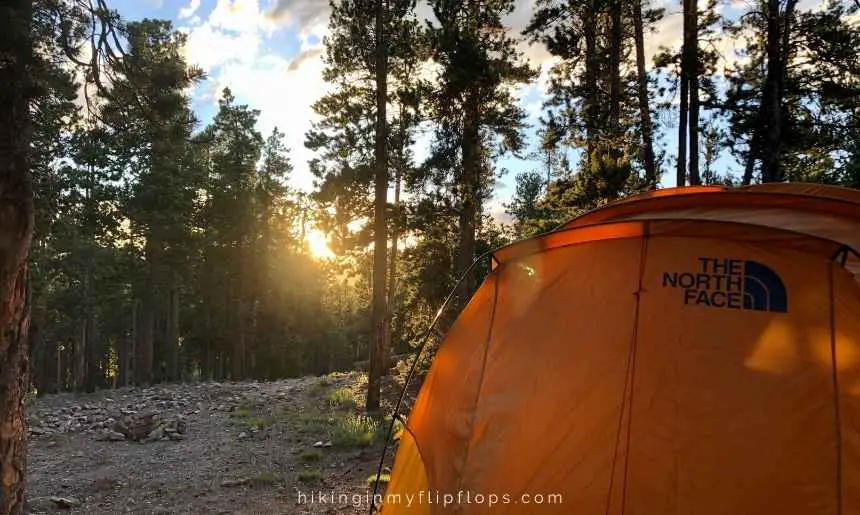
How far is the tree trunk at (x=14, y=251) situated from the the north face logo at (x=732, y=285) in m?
6.04

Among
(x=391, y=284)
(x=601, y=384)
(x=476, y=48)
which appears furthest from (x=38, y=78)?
(x=391, y=284)

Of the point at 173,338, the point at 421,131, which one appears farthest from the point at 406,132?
the point at 173,338

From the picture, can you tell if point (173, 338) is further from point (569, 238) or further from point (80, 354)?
point (569, 238)

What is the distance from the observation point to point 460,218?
16438 millimetres

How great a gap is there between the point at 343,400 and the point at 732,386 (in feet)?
40.6

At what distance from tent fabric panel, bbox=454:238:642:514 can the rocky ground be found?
136 inches

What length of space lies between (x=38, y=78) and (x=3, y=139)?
0.70m

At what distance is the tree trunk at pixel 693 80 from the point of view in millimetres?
11016

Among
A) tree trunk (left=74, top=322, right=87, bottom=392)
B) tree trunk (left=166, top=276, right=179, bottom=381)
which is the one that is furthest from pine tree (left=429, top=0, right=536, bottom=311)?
tree trunk (left=74, top=322, right=87, bottom=392)

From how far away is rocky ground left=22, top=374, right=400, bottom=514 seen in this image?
23.8 feet

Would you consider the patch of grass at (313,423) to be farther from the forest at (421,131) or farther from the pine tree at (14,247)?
the pine tree at (14,247)

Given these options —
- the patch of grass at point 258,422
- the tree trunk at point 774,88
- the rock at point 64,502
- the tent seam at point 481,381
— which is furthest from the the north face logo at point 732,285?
the patch of grass at point 258,422

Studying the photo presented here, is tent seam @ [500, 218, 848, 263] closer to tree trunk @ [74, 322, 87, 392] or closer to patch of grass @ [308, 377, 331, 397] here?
patch of grass @ [308, 377, 331, 397]

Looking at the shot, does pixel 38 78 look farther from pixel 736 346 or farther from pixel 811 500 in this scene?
pixel 811 500
